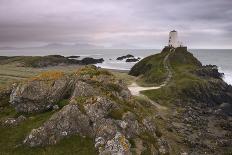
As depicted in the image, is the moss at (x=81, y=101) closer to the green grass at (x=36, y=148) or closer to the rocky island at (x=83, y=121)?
the rocky island at (x=83, y=121)

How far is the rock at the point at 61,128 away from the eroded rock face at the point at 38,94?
3685mm

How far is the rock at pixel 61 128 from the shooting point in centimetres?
2931

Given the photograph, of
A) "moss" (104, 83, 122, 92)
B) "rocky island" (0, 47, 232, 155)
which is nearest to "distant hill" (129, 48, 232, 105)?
"rocky island" (0, 47, 232, 155)

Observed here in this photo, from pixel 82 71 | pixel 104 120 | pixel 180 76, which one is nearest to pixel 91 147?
pixel 104 120

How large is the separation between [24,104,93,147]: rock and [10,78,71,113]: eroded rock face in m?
3.68

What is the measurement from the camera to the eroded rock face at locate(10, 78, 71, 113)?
3441 cm

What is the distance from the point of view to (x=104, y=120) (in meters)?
30.6

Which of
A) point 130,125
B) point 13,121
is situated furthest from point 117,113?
point 13,121

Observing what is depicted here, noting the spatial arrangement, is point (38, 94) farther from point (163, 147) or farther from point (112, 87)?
point (163, 147)

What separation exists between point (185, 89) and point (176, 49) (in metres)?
60.5

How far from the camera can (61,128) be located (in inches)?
1184

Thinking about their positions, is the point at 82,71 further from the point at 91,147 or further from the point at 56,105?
the point at 91,147

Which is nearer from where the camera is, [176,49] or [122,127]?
[122,127]

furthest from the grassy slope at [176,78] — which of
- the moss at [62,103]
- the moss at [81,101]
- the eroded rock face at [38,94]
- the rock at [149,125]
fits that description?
the moss at [81,101]
